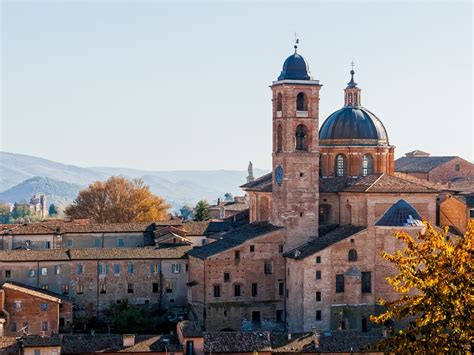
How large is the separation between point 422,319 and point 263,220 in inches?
1567

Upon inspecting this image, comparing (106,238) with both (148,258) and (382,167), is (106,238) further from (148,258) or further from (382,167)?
(382,167)

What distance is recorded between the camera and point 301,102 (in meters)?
58.0

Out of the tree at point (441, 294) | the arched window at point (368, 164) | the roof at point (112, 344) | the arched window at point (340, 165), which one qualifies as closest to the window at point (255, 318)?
the roof at point (112, 344)

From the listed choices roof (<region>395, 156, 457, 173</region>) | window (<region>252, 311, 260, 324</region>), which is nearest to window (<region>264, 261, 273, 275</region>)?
window (<region>252, 311, 260, 324</region>)

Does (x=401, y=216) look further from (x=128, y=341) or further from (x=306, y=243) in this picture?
(x=128, y=341)

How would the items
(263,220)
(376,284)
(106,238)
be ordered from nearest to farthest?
(376,284) < (263,220) < (106,238)

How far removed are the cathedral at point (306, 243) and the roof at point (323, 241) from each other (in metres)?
0.09

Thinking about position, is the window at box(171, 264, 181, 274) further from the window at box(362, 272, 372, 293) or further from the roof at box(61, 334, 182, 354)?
the roof at box(61, 334, 182, 354)

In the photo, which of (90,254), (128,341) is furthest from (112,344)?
(90,254)

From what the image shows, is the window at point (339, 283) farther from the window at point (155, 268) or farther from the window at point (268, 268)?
the window at point (155, 268)

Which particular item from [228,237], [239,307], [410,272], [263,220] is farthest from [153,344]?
[410,272]

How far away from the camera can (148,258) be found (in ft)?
202

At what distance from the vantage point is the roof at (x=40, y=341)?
44562 mm

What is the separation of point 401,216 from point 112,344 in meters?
16.1
